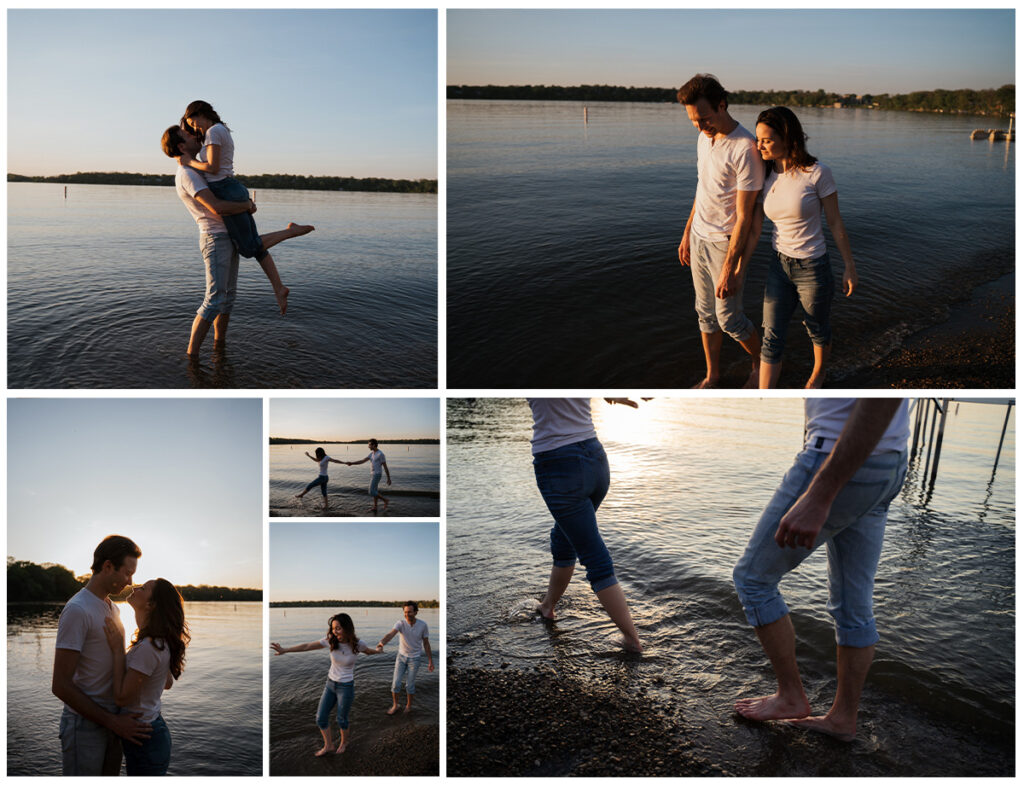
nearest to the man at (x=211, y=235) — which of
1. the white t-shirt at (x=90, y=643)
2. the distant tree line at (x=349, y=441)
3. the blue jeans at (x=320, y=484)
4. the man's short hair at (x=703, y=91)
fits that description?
the distant tree line at (x=349, y=441)

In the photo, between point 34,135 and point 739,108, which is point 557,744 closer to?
point 34,135

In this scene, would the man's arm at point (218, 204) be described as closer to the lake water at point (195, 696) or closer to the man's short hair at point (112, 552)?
the man's short hair at point (112, 552)

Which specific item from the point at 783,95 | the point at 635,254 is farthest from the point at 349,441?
the point at 783,95

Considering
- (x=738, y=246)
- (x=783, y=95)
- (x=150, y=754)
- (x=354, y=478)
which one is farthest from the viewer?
(x=783, y=95)

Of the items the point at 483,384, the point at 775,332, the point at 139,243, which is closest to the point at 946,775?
the point at 775,332

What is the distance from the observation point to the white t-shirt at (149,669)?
3.41m

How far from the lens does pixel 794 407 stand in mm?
15039

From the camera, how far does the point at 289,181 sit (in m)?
19.9

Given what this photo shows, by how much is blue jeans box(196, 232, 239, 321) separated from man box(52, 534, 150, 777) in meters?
A: 2.03

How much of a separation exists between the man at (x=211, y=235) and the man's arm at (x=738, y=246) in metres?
2.60

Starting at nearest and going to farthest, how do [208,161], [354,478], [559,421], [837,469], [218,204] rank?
1. [837,469]
2. [559,421]
3. [208,161]
4. [218,204]
5. [354,478]

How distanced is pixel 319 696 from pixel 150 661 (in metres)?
A: 1.45

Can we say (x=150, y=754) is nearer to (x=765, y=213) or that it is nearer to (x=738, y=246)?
(x=738, y=246)

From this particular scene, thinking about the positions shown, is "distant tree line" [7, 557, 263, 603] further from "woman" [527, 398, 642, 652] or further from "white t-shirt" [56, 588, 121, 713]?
"woman" [527, 398, 642, 652]
